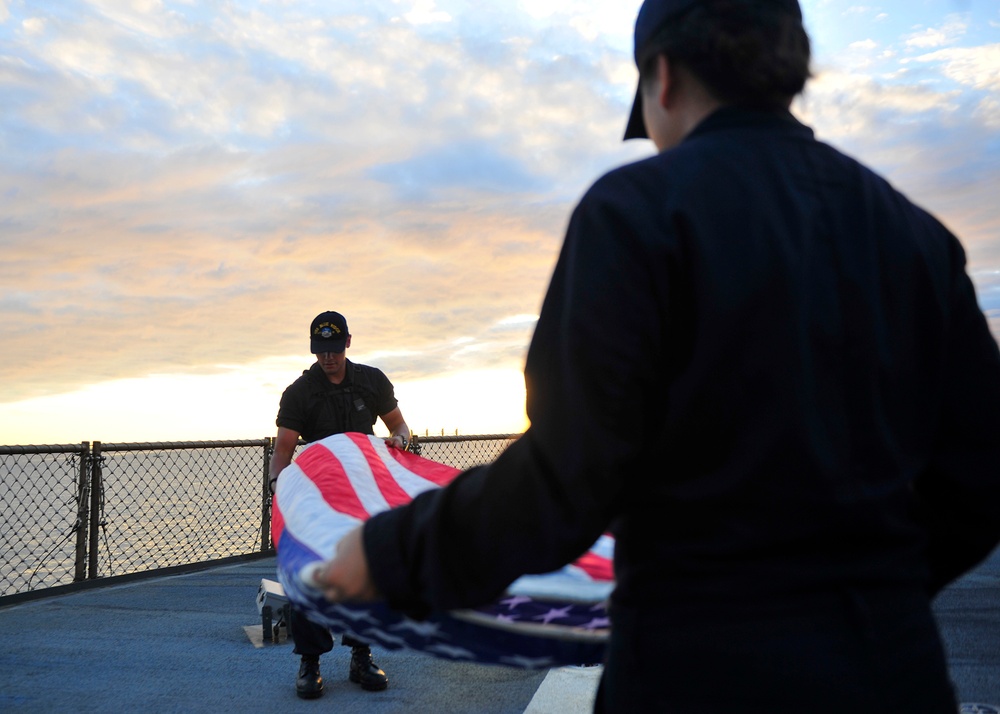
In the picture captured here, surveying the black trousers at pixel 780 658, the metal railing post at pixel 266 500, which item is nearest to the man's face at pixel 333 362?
the black trousers at pixel 780 658

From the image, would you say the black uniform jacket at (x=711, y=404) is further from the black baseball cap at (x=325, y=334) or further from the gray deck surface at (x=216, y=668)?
the black baseball cap at (x=325, y=334)

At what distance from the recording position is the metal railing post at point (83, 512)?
850 cm

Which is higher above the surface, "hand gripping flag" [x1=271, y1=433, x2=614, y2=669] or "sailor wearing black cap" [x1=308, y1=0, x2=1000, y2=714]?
"sailor wearing black cap" [x1=308, y1=0, x2=1000, y2=714]

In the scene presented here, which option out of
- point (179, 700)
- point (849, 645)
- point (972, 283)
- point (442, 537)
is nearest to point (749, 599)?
point (849, 645)

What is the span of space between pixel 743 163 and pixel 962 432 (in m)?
0.52

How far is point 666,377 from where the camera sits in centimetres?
104

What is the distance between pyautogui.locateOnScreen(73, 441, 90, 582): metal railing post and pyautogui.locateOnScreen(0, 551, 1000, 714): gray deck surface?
0.87 meters

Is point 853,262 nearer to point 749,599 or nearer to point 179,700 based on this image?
point 749,599

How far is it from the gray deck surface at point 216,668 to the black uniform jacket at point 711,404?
359cm

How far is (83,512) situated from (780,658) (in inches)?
354

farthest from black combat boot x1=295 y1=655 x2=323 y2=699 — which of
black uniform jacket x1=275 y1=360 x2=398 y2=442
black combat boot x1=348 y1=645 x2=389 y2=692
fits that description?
black uniform jacket x1=275 y1=360 x2=398 y2=442

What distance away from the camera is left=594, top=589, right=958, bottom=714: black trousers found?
98 cm

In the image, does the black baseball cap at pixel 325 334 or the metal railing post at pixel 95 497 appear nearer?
the black baseball cap at pixel 325 334

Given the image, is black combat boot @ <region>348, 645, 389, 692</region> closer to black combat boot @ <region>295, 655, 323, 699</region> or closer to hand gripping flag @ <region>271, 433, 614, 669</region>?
black combat boot @ <region>295, 655, 323, 699</region>
